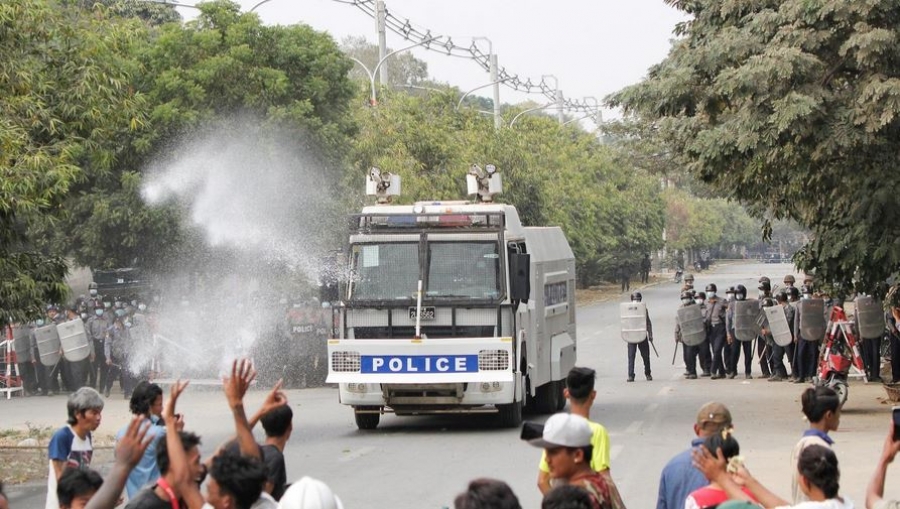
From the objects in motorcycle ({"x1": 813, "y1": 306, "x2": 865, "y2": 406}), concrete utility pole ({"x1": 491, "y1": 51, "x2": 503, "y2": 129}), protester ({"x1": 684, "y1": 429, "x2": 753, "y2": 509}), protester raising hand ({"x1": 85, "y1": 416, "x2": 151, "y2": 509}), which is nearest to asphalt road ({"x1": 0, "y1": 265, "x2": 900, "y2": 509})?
motorcycle ({"x1": 813, "y1": 306, "x2": 865, "y2": 406})

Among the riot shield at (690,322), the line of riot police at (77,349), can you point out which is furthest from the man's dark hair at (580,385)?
the riot shield at (690,322)

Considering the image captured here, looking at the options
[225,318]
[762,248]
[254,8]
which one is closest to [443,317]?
[225,318]

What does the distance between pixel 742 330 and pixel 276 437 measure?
20874 millimetres

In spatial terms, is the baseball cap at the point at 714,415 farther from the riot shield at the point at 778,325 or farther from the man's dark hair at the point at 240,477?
the riot shield at the point at 778,325

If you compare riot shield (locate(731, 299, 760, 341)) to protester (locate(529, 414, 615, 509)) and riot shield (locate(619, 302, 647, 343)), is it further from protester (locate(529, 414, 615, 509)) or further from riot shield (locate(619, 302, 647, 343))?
protester (locate(529, 414, 615, 509))

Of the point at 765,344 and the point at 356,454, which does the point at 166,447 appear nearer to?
the point at 356,454

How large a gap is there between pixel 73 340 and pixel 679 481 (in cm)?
2030

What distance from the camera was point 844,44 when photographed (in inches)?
698

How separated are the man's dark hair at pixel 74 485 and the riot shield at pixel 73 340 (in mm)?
19797

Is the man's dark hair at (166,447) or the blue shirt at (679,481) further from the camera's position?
the blue shirt at (679,481)

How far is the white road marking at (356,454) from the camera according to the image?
1617 cm

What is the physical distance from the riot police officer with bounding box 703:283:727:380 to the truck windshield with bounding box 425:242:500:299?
10055 mm

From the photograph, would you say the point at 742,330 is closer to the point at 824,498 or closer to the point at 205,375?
the point at 205,375

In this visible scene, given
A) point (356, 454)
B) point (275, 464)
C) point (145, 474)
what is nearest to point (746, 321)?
point (356, 454)
